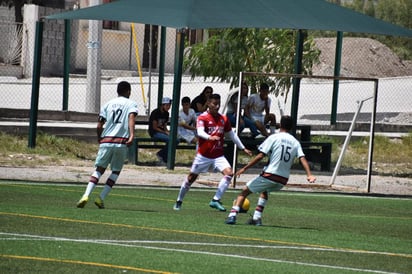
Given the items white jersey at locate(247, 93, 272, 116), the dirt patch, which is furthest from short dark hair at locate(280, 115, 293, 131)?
the dirt patch

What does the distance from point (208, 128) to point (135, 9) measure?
7878 millimetres

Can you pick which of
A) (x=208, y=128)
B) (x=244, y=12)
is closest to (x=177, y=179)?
(x=244, y=12)

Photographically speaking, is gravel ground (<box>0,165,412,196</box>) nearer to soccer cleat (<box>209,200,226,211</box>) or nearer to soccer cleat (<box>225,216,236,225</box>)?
soccer cleat (<box>209,200,226,211</box>)

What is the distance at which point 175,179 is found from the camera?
23.1 m

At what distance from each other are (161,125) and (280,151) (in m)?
10.9

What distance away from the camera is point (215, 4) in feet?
80.1

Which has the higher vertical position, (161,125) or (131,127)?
(131,127)

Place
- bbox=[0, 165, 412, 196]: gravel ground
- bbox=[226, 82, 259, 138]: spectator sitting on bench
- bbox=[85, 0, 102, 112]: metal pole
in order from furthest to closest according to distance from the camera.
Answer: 1. bbox=[85, 0, 102, 112]: metal pole
2. bbox=[226, 82, 259, 138]: spectator sitting on bench
3. bbox=[0, 165, 412, 196]: gravel ground

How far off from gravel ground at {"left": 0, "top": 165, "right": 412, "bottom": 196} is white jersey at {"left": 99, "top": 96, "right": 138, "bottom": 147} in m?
4.96

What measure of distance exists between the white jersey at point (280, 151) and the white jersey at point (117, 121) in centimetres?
240

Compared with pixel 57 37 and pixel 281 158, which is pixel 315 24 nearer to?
pixel 281 158

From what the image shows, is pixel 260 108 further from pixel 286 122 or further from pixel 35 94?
pixel 286 122

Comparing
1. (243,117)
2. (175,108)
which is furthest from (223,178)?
(243,117)

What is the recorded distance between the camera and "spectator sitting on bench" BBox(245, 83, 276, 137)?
25594 mm
